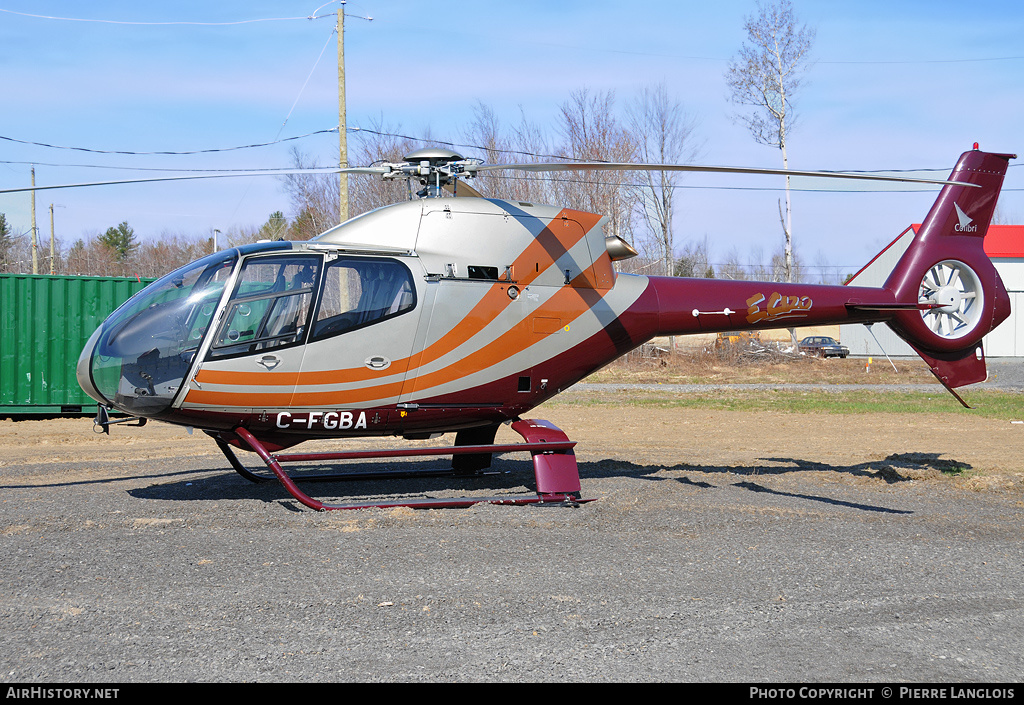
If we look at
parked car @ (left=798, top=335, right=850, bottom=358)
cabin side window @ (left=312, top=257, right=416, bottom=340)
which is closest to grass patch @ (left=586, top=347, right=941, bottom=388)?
parked car @ (left=798, top=335, right=850, bottom=358)

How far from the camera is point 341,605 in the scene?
4.80 metres

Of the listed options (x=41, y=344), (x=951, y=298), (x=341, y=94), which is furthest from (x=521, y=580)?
(x=341, y=94)

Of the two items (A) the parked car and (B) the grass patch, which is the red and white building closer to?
(A) the parked car

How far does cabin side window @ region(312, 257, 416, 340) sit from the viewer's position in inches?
293

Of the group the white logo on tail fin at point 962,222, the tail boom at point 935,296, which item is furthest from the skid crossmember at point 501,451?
the white logo on tail fin at point 962,222

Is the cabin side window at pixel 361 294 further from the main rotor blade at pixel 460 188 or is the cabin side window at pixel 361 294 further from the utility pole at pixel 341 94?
the utility pole at pixel 341 94

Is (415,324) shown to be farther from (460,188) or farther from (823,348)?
(823,348)

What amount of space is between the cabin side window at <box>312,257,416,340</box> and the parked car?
1343 inches

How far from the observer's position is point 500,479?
9383 millimetres

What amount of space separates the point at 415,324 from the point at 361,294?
58 centimetres

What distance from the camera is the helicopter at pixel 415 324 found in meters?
7.13
